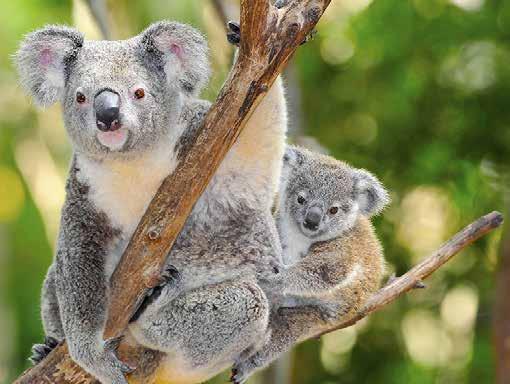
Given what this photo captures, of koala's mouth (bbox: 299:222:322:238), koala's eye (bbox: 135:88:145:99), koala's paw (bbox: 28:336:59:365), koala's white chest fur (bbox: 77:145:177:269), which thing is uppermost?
koala's eye (bbox: 135:88:145:99)

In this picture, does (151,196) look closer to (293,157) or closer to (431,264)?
(293,157)

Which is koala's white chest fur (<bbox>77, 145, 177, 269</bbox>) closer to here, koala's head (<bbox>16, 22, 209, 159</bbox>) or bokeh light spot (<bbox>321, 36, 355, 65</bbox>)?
koala's head (<bbox>16, 22, 209, 159</bbox>)

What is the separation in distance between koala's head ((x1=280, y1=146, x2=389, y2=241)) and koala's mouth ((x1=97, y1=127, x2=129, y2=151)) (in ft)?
4.71

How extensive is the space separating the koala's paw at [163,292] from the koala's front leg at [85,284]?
0.15 metres

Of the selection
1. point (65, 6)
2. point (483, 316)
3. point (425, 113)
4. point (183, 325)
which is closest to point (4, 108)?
point (65, 6)

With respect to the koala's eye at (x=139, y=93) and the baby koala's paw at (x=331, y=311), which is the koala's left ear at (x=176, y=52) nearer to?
the koala's eye at (x=139, y=93)

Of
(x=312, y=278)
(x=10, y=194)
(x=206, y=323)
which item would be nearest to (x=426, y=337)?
(x=312, y=278)

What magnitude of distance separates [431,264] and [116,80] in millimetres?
1817

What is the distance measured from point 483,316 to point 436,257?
414 centimetres

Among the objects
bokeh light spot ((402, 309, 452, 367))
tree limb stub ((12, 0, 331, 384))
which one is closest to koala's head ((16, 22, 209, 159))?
tree limb stub ((12, 0, 331, 384))

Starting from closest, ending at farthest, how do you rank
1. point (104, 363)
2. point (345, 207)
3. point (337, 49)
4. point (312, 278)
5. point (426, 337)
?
1. point (104, 363)
2. point (312, 278)
3. point (345, 207)
4. point (426, 337)
5. point (337, 49)

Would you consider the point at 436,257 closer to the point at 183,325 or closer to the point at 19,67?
the point at 183,325

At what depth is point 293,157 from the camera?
15.4ft

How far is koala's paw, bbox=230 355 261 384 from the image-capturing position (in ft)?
12.1
